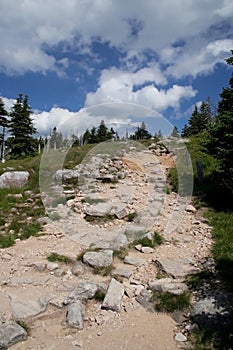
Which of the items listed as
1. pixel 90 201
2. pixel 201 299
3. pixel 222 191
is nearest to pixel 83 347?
pixel 201 299

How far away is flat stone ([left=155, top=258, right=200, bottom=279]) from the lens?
7.22 m

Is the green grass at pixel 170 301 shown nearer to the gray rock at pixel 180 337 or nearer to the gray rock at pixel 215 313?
the gray rock at pixel 215 313

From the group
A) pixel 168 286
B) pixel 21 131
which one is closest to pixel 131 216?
pixel 168 286

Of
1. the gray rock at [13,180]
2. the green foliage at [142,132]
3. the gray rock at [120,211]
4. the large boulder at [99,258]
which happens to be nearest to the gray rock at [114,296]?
the large boulder at [99,258]

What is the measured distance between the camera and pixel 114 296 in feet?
20.4

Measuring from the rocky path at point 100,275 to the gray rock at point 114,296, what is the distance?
0.8 inches

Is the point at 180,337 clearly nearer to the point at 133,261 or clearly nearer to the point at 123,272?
the point at 123,272

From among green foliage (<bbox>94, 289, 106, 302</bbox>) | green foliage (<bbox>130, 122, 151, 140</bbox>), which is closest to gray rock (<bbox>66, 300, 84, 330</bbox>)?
green foliage (<bbox>94, 289, 106, 302</bbox>)

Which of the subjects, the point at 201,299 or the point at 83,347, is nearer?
the point at 83,347

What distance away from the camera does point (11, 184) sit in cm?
1448

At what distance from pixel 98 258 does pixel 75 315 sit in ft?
7.52

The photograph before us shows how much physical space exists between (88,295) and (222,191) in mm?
8462

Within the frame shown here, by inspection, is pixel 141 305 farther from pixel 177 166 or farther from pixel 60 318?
pixel 177 166

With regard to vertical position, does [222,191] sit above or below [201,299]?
above
